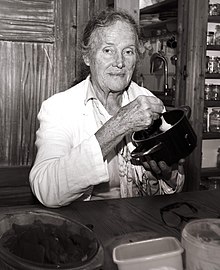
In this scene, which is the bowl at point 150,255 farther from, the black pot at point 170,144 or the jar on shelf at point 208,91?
the jar on shelf at point 208,91

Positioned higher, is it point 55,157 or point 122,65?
point 122,65

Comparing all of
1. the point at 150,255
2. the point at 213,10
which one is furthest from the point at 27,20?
the point at 213,10

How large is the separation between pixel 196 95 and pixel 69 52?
1410 millimetres

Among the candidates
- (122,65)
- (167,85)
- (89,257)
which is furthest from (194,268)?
(167,85)

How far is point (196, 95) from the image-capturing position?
3324 mm

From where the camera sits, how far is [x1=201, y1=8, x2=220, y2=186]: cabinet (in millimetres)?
3570

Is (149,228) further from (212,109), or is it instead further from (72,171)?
(212,109)

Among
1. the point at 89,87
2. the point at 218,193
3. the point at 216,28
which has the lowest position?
the point at 218,193

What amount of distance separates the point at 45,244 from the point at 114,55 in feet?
3.59

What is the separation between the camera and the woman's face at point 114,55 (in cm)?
168

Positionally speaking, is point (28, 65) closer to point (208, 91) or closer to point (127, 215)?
point (127, 215)

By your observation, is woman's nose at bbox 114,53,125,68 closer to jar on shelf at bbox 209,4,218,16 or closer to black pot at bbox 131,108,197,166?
black pot at bbox 131,108,197,166

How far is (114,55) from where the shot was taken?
1684 mm

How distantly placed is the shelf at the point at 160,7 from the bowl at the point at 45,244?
3.08 metres
